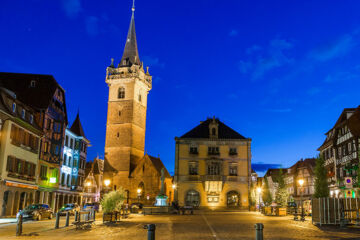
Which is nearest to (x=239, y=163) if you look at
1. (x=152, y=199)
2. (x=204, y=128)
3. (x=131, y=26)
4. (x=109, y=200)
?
(x=204, y=128)

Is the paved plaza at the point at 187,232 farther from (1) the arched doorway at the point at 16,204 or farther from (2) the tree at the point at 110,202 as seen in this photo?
(1) the arched doorway at the point at 16,204

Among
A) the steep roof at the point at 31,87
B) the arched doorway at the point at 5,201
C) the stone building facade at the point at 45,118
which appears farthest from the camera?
the steep roof at the point at 31,87

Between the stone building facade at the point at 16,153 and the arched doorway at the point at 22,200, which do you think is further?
the arched doorway at the point at 22,200

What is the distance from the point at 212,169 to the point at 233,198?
19.4 feet

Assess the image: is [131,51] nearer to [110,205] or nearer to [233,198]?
[233,198]

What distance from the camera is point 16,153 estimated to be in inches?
1459

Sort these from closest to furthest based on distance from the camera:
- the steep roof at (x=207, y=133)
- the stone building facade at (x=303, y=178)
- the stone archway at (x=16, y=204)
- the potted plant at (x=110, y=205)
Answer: the potted plant at (x=110, y=205), the stone archway at (x=16, y=204), the steep roof at (x=207, y=133), the stone building facade at (x=303, y=178)

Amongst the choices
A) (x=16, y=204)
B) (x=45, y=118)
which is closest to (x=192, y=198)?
(x=45, y=118)

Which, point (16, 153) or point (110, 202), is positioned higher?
point (16, 153)

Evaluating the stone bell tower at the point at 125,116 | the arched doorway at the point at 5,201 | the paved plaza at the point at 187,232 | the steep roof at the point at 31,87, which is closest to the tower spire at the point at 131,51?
the stone bell tower at the point at 125,116

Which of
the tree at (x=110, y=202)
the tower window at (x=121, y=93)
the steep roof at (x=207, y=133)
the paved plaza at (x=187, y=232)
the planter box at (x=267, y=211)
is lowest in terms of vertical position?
the paved plaza at (x=187, y=232)

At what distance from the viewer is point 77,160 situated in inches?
2266

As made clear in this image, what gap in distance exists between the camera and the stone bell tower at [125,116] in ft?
259

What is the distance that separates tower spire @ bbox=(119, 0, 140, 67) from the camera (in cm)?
8653
